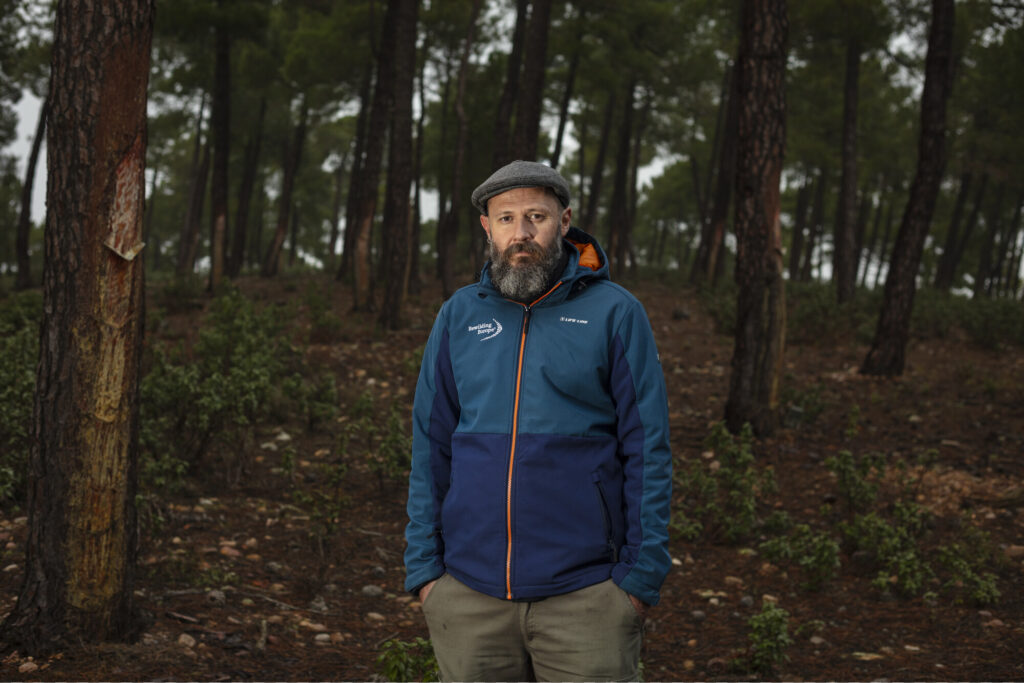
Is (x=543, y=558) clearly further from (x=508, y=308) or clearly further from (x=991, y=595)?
(x=991, y=595)

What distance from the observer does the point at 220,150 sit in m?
18.6

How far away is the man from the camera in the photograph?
248 cm

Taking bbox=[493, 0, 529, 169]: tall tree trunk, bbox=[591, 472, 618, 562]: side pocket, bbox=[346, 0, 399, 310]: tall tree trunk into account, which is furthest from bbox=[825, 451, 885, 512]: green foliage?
bbox=[493, 0, 529, 169]: tall tree trunk

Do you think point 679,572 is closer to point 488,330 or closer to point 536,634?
point 536,634

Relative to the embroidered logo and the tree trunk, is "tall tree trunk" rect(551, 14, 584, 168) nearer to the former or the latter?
the tree trunk

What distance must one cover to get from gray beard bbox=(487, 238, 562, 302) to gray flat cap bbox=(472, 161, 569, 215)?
193 millimetres

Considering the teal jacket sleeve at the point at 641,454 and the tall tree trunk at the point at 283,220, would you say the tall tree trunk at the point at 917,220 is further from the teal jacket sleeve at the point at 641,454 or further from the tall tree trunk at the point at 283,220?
the tall tree trunk at the point at 283,220

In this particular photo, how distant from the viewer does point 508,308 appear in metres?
2.74

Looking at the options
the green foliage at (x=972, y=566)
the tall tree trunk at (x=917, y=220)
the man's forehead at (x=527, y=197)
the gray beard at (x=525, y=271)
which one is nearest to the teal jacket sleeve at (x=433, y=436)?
the gray beard at (x=525, y=271)

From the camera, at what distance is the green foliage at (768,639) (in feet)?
14.9

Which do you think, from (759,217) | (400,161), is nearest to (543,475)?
(759,217)

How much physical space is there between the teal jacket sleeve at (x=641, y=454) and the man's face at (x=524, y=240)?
319 millimetres

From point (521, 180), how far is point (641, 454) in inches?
38.3

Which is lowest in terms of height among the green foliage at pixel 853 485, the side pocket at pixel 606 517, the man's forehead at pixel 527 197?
the green foliage at pixel 853 485
